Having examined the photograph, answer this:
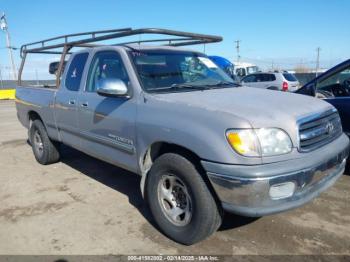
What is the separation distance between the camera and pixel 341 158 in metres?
3.50

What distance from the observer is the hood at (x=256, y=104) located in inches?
115

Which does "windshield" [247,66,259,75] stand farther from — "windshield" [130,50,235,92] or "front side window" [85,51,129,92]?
"front side window" [85,51,129,92]

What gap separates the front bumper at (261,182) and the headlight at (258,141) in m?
0.11

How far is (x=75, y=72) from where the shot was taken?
4.94 meters

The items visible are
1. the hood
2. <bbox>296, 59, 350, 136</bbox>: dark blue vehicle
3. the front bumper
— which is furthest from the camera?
<bbox>296, 59, 350, 136</bbox>: dark blue vehicle

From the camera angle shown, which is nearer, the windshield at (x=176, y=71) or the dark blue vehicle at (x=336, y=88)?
the windshield at (x=176, y=71)

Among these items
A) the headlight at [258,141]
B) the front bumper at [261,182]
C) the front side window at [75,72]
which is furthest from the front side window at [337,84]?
the front side window at [75,72]

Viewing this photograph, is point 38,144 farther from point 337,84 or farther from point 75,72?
point 337,84

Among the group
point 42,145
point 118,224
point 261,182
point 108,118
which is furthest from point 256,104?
point 42,145

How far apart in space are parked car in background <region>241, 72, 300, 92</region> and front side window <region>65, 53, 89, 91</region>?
13999mm

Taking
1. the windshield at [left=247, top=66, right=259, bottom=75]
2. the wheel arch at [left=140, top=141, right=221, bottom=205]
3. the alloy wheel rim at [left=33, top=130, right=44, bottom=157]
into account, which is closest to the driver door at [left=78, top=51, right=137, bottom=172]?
the wheel arch at [left=140, top=141, right=221, bottom=205]

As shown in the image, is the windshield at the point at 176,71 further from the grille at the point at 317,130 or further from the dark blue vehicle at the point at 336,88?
the dark blue vehicle at the point at 336,88

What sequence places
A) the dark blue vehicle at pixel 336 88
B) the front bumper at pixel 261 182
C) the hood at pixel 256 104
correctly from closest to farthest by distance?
the front bumper at pixel 261 182 < the hood at pixel 256 104 < the dark blue vehicle at pixel 336 88

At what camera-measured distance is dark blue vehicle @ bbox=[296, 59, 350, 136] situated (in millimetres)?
4797
